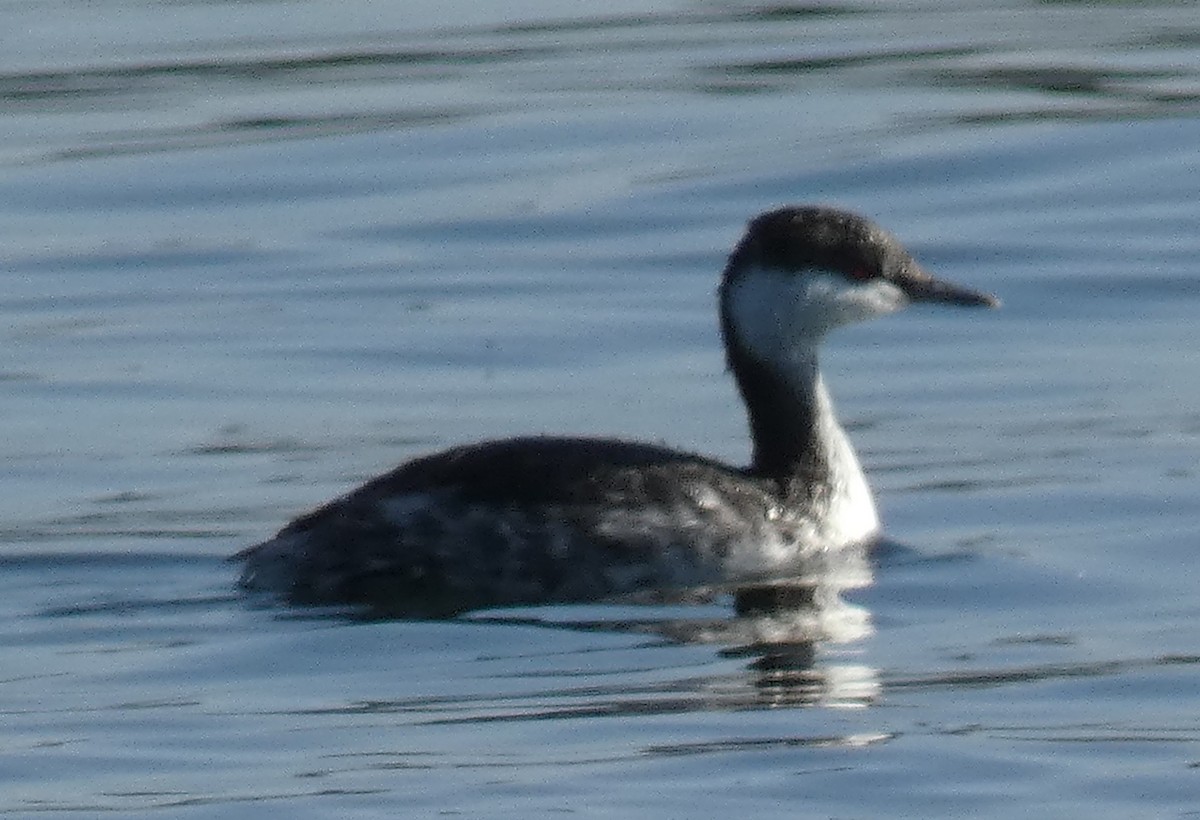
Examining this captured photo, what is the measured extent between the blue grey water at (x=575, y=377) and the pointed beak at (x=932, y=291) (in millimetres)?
795

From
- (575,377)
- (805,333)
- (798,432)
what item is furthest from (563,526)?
(575,377)

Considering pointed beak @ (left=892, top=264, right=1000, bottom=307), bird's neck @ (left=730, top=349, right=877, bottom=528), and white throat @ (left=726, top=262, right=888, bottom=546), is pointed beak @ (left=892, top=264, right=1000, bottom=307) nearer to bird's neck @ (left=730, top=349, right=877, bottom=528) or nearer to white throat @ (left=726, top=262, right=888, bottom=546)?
white throat @ (left=726, top=262, right=888, bottom=546)

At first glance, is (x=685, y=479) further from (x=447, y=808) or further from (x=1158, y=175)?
(x=1158, y=175)

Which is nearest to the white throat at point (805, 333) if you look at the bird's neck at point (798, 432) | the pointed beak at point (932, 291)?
the bird's neck at point (798, 432)

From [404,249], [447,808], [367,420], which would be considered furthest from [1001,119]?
[447,808]

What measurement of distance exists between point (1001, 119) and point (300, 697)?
12.7m

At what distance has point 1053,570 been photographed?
38.2ft

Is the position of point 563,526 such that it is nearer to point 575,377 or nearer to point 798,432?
point 798,432

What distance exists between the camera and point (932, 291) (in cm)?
1248

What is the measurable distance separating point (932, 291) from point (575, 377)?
9.92 ft

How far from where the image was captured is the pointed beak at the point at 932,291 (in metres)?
12.5

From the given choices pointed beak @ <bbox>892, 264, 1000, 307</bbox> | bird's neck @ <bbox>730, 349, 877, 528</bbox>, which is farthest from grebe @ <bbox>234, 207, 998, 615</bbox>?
pointed beak @ <bbox>892, 264, 1000, 307</bbox>

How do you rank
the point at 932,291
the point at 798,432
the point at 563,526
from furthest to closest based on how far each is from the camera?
the point at 932,291 → the point at 798,432 → the point at 563,526

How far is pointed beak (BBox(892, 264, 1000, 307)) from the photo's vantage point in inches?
490
